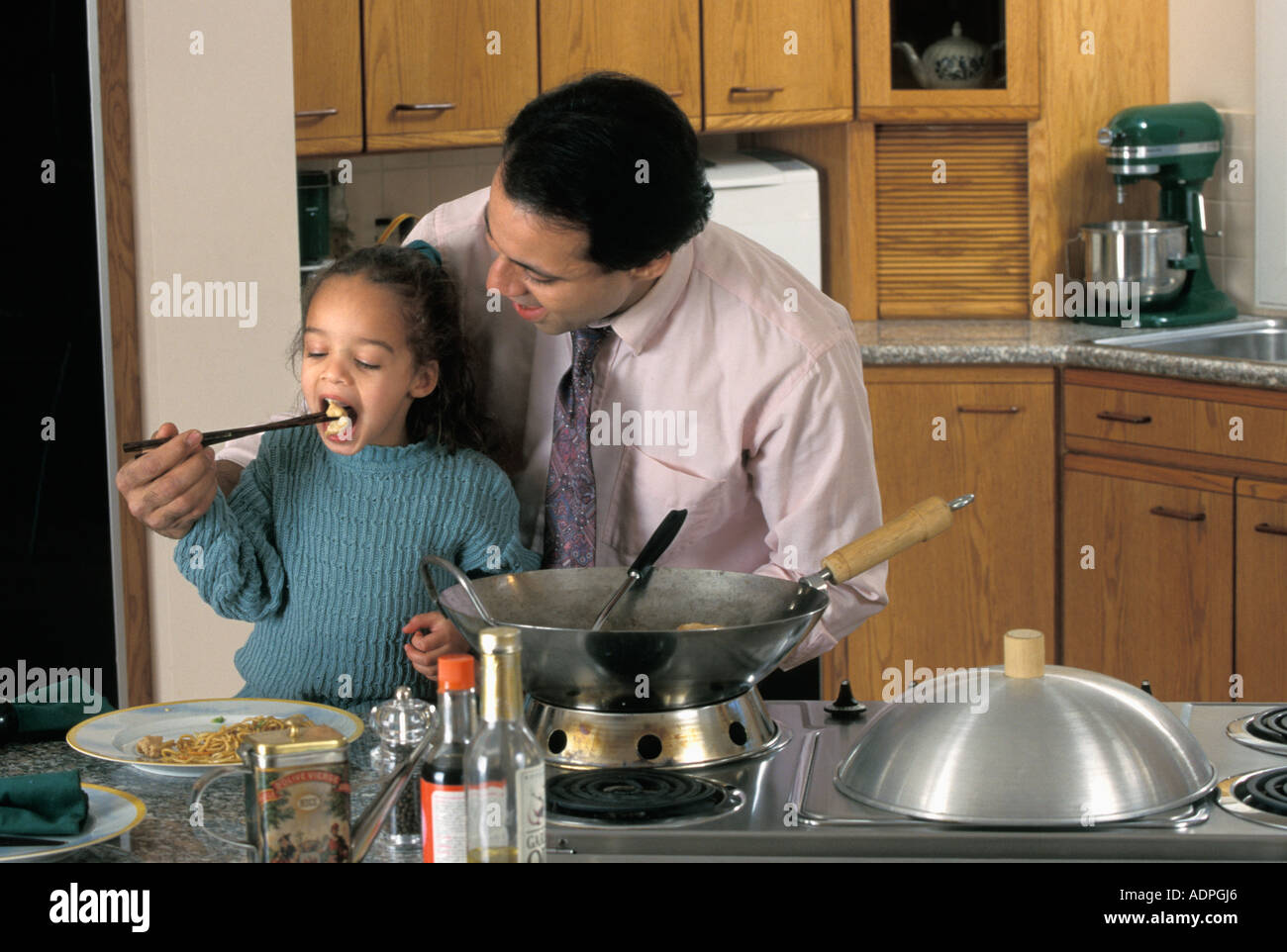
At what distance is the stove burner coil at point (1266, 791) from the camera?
3.97ft

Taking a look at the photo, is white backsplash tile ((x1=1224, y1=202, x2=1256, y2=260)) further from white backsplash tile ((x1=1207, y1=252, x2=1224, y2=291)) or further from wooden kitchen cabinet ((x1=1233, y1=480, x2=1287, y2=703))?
wooden kitchen cabinet ((x1=1233, y1=480, x2=1287, y2=703))

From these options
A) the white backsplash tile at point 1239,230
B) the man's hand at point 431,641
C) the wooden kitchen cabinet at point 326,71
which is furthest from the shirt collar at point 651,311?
the white backsplash tile at point 1239,230

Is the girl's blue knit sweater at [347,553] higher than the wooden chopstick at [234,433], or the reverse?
the wooden chopstick at [234,433]

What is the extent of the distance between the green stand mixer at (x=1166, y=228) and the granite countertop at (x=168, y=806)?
8.36 ft

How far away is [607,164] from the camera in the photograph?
64.6 inches

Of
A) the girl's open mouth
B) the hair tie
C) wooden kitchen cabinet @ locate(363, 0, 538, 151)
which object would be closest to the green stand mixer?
wooden kitchen cabinet @ locate(363, 0, 538, 151)

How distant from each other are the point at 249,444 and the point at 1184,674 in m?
2.07

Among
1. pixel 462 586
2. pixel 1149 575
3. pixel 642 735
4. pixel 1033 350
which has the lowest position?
pixel 1149 575

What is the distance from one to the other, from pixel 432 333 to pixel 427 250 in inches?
6.4

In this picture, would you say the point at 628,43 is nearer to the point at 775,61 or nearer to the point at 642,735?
the point at 775,61

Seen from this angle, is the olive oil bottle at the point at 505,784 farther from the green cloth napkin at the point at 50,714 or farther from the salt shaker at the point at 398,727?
the green cloth napkin at the point at 50,714

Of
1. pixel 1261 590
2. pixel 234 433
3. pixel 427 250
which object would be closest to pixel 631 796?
pixel 234 433
